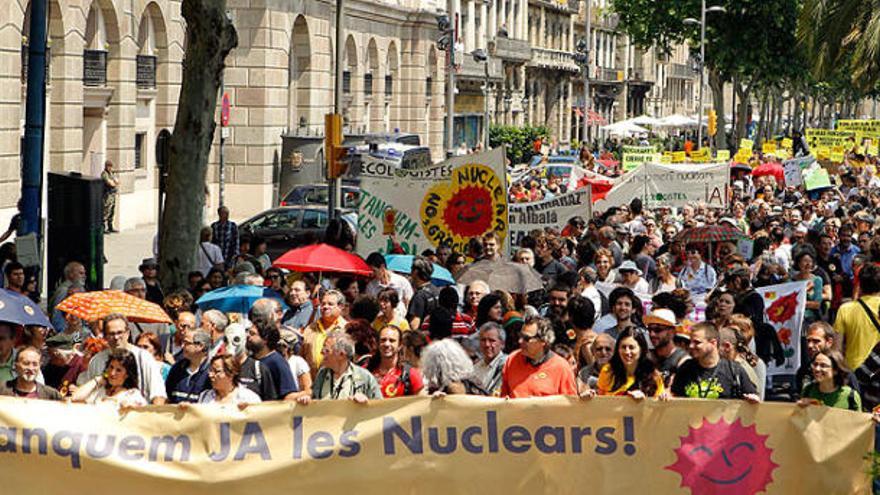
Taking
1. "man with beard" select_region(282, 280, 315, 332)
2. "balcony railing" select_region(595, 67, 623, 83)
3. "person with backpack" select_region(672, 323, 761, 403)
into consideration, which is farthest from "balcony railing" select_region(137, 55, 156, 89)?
"balcony railing" select_region(595, 67, 623, 83)

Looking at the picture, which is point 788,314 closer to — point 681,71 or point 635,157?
point 635,157

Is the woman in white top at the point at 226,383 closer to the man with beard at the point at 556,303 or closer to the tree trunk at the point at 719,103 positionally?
the man with beard at the point at 556,303

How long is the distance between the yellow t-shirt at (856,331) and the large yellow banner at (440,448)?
3.46 meters

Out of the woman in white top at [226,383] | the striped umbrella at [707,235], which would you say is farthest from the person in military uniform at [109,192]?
the woman in white top at [226,383]

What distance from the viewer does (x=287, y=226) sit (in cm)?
2636

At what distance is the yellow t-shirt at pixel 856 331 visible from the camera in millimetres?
12047

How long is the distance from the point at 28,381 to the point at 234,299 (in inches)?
159

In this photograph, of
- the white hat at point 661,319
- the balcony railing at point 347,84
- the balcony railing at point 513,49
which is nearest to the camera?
the white hat at point 661,319

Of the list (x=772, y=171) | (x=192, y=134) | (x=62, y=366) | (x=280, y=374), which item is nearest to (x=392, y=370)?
(x=280, y=374)

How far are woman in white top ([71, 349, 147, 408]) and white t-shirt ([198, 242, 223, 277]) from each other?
371 inches

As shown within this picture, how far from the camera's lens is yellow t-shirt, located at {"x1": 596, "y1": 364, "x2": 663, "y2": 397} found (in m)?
9.73

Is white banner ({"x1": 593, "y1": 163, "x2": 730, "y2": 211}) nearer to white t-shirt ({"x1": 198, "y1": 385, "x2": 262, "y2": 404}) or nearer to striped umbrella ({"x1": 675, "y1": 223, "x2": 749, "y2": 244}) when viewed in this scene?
striped umbrella ({"x1": 675, "y1": 223, "x2": 749, "y2": 244})

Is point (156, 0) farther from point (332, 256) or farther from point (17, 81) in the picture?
point (332, 256)

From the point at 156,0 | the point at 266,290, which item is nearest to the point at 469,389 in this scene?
the point at 266,290
